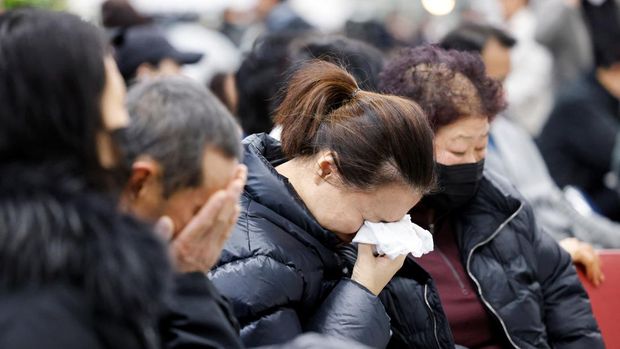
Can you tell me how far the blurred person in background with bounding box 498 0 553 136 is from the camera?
7773 millimetres

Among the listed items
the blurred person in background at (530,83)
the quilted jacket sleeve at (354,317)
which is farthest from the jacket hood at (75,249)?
the blurred person in background at (530,83)

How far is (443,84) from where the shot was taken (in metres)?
3.18

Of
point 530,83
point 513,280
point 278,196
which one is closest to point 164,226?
point 278,196

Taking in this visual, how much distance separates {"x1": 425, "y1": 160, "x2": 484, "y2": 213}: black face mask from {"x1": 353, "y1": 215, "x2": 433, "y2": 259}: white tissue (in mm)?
380

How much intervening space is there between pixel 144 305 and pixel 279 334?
915mm

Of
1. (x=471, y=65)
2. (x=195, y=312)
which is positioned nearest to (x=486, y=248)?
(x=471, y=65)

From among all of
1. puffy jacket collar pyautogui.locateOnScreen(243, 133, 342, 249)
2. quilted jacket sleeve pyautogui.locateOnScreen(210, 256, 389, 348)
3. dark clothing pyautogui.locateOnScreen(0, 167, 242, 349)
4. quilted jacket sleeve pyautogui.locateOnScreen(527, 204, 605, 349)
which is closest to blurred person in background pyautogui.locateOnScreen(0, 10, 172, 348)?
dark clothing pyautogui.locateOnScreen(0, 167, 242, 349)

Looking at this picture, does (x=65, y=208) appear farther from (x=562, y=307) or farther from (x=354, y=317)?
(x=562, y=307)

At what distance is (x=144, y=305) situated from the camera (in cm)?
154

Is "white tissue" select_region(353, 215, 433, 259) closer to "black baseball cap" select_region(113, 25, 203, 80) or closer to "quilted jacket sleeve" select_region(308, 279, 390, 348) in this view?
"quilted jacket sleeve" select_region(308, 279, 390, 348)

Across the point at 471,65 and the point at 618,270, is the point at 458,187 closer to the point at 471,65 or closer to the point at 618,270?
the point at 471,65

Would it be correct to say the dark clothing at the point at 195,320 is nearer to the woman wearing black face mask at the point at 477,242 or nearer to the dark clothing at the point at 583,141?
the woman wearing black face mask at the point at 477,242

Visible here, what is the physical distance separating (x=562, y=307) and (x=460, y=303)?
40 centimetres

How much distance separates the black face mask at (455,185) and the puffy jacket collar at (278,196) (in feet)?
1.71
